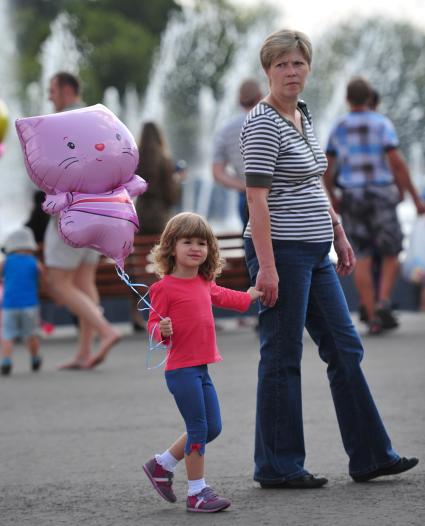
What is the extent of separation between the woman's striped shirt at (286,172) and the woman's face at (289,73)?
0.30 ft

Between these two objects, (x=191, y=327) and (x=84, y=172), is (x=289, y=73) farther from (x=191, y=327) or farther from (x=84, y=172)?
(x=191, y=327)

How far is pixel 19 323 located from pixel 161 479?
17.8 ft

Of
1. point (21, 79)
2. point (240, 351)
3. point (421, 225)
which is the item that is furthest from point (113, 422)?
point (21, 79)

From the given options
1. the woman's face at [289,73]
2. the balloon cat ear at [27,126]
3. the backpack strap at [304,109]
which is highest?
the woman's face at [289,73]

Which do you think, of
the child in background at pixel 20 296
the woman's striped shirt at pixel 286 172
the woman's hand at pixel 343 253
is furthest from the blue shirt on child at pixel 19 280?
the woman's striped shirt at pixel 286 172

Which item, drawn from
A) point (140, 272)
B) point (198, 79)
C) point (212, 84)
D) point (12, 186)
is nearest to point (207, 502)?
point (140, 272)

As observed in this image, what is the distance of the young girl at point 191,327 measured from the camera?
5.82 m

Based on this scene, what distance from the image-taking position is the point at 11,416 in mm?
8695

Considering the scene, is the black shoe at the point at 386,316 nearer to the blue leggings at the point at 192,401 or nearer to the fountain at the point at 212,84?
the blue leggings at the point at 192,401

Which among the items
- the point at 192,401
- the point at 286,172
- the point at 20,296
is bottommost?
the point at 192,401

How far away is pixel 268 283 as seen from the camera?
605cm

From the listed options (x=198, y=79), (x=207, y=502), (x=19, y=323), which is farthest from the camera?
(x=198, y=79)

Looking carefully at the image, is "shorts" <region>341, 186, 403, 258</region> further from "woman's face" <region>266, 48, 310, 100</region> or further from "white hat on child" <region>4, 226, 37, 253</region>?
"woman's face" <region>266, 48, 310, 100</region>

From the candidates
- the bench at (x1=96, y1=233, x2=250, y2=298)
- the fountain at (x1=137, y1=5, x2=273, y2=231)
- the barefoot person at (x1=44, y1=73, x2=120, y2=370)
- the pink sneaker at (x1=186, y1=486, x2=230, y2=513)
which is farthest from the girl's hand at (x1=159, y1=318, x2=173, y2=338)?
the fountain at (x1=137, y1=5, x2=273, y2=231)
